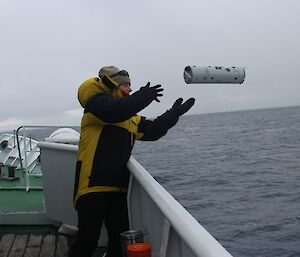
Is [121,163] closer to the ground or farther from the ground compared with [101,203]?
farther from the ground

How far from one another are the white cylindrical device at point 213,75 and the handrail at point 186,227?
1.27 metres

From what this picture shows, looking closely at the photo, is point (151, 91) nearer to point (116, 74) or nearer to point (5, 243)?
point (116, 74)

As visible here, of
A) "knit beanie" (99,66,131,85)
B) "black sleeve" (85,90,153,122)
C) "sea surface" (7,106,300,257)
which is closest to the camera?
"black sleeve" (85,90,153,122)

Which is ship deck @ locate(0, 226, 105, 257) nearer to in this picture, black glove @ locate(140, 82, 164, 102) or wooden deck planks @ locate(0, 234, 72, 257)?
wooden deck planks @ locate(0, 234, 72, 257)

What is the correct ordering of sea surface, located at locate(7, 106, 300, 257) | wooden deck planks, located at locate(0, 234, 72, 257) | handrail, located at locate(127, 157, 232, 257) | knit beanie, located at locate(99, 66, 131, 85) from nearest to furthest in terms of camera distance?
handrail, located at locate(127, 157, 232, 257), knit beanie, located at locate(99, 66, 131, 85), wooden deck planks, located at locate(0, 234, 72, 257), sea surface, located at locate(7, 106, 300, 257)

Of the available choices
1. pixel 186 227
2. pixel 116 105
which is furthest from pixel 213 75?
pixel 186 227

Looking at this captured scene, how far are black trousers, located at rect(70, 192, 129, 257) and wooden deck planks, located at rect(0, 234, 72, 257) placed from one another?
106 centimetres

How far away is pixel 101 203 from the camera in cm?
305

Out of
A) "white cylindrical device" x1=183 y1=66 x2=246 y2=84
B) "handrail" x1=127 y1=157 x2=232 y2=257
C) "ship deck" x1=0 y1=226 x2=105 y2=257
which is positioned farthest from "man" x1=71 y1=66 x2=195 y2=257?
"ship deck" x1=0 y1=226 x2=105 y2=257

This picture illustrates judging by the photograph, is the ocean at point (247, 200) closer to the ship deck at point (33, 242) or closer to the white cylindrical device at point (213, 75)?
the ship deck at point (33, 242)

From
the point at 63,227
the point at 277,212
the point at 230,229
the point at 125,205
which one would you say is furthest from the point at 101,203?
the point at 277,212

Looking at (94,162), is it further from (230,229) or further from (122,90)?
(230,229)

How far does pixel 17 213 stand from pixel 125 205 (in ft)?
6.71

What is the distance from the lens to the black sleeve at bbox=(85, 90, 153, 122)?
2.78 meters
